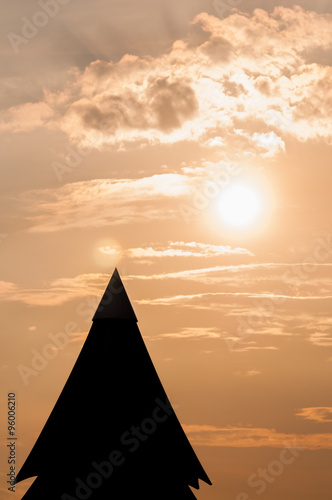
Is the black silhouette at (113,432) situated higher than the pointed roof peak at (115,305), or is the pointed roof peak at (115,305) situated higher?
the pointed roof peak at (115,305)

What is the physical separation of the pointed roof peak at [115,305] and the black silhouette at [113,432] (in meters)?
0.03

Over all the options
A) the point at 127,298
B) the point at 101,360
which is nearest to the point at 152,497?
the point at 101,360

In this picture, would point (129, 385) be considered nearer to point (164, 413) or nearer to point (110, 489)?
point (164, 413)

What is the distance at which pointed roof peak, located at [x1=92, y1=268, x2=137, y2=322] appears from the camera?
933 inches

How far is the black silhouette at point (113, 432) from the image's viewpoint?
72.9ft

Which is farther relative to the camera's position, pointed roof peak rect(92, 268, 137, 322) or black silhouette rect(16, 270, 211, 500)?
pointed roof peak rect(92, 268, 137, 322)

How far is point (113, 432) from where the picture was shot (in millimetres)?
22484

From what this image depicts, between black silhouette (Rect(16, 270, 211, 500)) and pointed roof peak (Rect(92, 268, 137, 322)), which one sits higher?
pointed roof peak (Rect(92, 268, 137, 322))

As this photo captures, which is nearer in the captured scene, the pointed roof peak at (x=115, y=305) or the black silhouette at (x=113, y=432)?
the black silhouette at (x=113, y=432)

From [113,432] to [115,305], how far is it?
3.55m

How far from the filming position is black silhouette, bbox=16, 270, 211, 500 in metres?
22.2

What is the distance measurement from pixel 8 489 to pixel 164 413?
5199 mm

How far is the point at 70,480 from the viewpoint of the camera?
2234 centimetres

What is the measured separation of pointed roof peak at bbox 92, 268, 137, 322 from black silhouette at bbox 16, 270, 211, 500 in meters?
0.03
